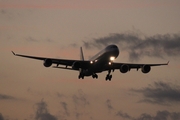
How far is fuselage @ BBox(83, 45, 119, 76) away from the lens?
13038cm

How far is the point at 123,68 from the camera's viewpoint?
138 meters

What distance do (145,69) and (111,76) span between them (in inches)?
352

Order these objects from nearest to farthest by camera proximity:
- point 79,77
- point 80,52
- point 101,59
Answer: point 101,59
point 79,77
point 80,52

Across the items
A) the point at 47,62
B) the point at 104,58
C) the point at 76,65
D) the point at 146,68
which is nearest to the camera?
the point at 104,58

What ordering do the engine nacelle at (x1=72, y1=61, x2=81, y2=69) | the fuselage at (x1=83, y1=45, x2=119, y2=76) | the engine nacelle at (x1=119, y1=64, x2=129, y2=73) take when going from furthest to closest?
the engine nacelle at (x1=119, y1=64, x2=129, y2=73)
the engine nacelle at (x1=72, y1=61, x2=81, y2=69)
the fuselage at (x1=83, y1=45, x2=119, y2=76)

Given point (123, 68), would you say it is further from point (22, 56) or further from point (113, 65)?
point (22, 56)

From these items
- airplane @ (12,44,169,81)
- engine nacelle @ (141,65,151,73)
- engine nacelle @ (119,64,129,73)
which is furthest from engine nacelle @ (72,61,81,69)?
engine nacelle @ (141,65,151,73)

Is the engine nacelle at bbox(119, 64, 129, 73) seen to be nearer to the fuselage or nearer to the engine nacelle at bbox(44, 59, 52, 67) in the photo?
the fuselage

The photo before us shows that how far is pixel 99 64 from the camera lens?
432 feet

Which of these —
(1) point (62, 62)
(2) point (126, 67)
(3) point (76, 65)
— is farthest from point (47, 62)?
(2) point (126, 67)

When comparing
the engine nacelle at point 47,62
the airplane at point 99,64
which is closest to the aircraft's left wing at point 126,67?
the airplane at point 99,64

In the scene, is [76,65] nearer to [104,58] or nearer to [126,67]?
[104,58]

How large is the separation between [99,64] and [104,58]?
2.16 metres

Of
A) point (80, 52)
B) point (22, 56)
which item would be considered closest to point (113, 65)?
point (22, 56)
